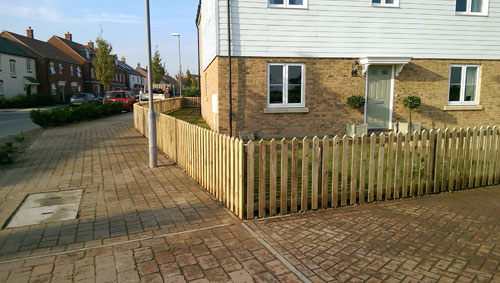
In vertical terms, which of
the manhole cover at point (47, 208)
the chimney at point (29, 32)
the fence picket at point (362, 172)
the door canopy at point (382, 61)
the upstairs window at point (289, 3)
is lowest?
the manhole cover at point (47, 208)

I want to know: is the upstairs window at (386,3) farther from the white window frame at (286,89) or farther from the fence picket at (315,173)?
the fence picket at (315,173)

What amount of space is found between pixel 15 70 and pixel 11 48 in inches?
122

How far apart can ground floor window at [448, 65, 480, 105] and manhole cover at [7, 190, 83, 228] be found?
513 inches

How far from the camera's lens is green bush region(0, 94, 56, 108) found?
35.1 meters

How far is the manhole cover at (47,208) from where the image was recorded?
4.97 m

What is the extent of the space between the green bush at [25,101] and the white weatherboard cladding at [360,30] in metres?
33.7

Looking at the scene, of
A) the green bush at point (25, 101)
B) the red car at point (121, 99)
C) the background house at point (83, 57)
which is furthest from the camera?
the background house at point (83, 57)

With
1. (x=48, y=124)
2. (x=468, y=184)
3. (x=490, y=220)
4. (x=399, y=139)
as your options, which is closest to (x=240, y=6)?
(x=399, y=139)

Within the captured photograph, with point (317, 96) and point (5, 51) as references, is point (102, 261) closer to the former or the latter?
point (317, 96)

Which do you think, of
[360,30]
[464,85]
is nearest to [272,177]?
[360,30]

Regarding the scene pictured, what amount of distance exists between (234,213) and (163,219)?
101cm

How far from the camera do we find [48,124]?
16.7 meters

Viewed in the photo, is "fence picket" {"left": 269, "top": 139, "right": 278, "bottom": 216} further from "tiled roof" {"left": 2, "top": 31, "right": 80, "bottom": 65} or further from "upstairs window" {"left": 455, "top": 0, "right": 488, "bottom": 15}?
"tiled roof" {"left": 2, "top": 31, "right": 80, "bottom": 65}

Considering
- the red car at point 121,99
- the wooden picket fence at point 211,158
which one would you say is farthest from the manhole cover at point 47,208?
the red car at point 121,99
